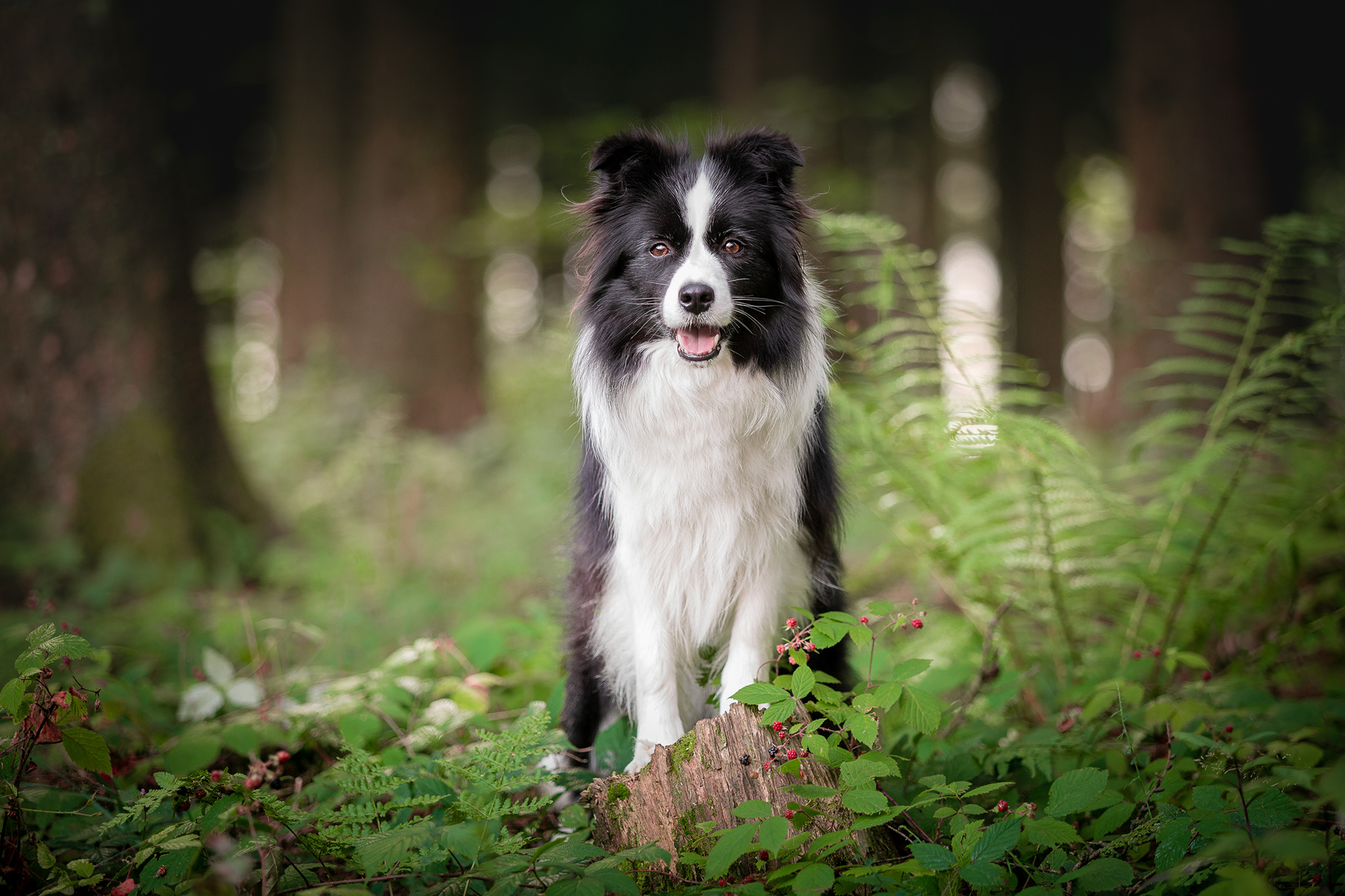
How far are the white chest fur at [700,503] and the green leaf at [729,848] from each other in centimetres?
84

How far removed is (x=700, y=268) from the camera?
2.72m

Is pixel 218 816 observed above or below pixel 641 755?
above

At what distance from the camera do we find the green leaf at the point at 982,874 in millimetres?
1805

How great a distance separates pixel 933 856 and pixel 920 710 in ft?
1.34

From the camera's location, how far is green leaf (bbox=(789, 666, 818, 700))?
2.21 meters

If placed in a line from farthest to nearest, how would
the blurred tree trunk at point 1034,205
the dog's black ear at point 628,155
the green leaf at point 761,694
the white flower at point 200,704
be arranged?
the blurred tree trunk at point 1034,205, the white flower at point 200,704, the dog's black ear at point 628,155, the green leaf at point 761,694

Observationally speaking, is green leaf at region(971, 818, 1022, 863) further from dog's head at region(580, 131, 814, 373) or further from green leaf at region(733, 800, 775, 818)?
dog's head at region(580, 131, 814, 373)

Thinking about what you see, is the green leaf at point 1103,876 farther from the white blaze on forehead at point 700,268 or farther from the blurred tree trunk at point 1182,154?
the blurred tree trunk at point 1182,154

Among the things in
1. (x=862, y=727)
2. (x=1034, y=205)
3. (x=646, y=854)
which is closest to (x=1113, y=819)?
(x=862, y=727)

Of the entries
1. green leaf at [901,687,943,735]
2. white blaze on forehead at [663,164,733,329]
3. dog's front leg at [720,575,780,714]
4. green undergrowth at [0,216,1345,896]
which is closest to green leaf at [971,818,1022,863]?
green undergrowth at [0,216,1345,896]

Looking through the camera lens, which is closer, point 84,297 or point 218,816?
point 218,816

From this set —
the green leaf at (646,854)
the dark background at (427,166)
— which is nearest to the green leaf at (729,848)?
the green leaf at (646,854)

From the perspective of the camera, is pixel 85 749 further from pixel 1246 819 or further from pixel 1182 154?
pixel 1182 154

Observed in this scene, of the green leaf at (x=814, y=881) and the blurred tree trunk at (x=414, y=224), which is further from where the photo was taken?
the blurred tree trunk at (x=414, y=224)
